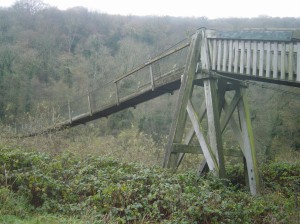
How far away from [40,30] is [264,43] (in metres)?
51.8

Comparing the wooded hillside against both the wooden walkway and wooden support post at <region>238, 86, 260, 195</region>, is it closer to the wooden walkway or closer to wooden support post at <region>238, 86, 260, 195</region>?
the wooden walkway

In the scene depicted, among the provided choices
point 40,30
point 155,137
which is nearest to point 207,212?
point 155,137

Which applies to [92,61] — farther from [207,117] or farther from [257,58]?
[257,58]

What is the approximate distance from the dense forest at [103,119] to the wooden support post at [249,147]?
825 millimetres

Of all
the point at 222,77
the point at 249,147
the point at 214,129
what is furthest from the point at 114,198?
the point at 222,77

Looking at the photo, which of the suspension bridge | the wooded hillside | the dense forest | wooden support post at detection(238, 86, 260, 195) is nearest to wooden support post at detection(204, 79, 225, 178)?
the suspension bridge

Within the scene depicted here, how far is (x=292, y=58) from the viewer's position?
614 centimetres

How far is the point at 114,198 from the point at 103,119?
90.6 feet

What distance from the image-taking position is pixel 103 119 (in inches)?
1286

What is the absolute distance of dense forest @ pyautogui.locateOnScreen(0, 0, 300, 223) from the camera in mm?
5738

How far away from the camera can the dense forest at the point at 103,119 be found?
5.74m

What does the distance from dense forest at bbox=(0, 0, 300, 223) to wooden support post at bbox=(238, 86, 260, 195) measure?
0.82 metres

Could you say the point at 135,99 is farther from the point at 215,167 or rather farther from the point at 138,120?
the point at 138,120

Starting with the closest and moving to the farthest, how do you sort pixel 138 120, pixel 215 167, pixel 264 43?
pixel 264 43 → pixel 215 167 → pixel 138 120
